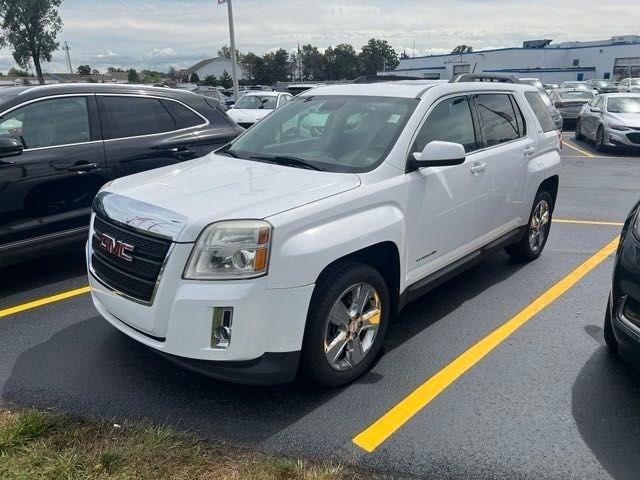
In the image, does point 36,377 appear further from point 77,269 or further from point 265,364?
point 77,269

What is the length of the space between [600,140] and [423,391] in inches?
549

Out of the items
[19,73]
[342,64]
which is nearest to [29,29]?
[19,73]

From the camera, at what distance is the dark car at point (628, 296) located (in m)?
3.00

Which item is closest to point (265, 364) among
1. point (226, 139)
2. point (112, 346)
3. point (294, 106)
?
point (112, 346)

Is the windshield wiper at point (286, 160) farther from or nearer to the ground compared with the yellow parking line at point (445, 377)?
farther from the ground

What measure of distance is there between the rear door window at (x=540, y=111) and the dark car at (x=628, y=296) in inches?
95.6

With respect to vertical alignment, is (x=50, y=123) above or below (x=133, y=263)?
above

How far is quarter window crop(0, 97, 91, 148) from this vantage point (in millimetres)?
4699

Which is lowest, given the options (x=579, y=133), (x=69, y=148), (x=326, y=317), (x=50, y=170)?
(x=579, y=133)

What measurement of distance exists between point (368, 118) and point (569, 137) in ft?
58.1

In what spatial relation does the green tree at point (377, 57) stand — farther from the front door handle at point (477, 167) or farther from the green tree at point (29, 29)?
the front door handle at point (477, 167)

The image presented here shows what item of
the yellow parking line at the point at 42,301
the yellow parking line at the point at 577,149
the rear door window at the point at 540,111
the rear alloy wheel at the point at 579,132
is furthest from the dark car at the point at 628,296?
the rear alloy wheel at the point at 579,132

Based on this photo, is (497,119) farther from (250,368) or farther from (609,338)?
(250,368)

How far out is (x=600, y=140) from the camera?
48.7ft
